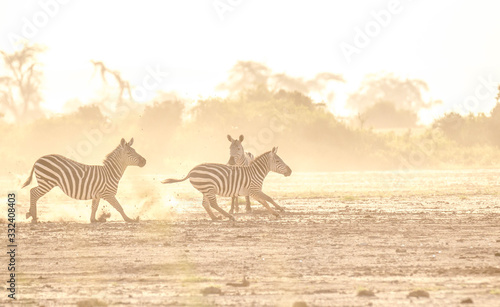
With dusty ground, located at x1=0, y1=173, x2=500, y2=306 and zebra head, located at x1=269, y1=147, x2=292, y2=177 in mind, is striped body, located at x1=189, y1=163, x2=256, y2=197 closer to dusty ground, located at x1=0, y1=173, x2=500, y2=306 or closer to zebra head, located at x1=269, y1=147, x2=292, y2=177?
dusty ground, located at x1=0, y1=173, x2=500, y2=306

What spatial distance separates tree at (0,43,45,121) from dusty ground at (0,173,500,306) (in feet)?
217

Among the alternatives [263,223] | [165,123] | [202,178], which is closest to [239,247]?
[263,223]

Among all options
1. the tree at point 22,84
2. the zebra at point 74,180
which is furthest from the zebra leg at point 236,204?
the tree at point 22,84

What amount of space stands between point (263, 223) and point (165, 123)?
161 feet

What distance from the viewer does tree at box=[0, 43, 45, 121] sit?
282ft

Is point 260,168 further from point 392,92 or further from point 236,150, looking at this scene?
point 392,92

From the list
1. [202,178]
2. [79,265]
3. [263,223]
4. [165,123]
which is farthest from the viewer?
[165,123]

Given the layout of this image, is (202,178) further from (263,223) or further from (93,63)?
(93,63)

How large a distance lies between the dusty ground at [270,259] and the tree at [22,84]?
66148 millimetres

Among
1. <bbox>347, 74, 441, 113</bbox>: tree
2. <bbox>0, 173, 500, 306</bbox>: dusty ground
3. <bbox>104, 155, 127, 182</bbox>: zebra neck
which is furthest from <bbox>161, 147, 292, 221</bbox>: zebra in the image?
<bbox>347, 74, 441, 113</bbox>: tree

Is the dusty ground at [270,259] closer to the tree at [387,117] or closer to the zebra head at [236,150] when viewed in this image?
the zebra head at [236,150]

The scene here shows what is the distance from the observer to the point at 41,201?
96.7 feet

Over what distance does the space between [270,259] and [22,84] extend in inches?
3116

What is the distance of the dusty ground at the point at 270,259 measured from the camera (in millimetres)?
10578
